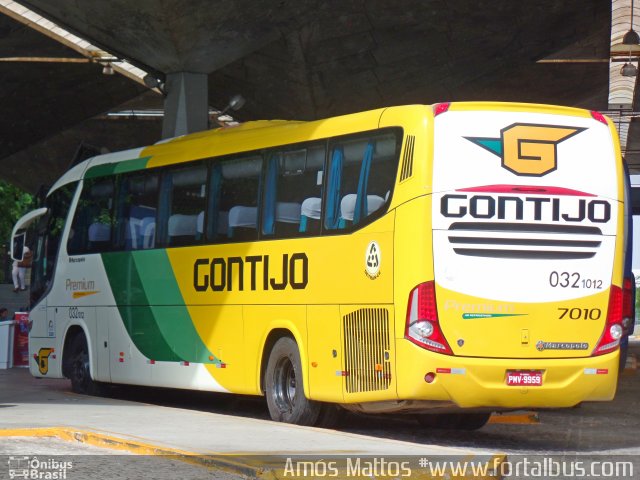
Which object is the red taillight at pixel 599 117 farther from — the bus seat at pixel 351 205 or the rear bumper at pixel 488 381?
the rear bumper at pixel 488 381

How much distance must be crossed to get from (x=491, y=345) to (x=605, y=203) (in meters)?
1.83

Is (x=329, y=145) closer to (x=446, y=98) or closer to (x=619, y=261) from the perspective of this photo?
(x=619, y=261)

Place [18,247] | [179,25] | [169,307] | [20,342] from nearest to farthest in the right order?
[169,307] < [18,247] < [179,25] < [20,342]

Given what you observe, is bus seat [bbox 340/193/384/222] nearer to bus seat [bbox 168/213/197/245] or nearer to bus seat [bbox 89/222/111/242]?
bus seat [bbox 168/213/197/245]

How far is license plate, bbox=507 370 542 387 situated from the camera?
41.8 ft

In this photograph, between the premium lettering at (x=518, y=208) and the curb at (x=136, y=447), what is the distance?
3800 millimetres

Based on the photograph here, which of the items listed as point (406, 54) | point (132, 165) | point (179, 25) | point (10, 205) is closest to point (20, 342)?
point (179, 25)

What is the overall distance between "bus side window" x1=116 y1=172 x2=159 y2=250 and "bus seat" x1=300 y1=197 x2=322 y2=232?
12.1ft

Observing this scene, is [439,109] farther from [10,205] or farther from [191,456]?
[10,205]

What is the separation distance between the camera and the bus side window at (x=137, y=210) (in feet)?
58.7

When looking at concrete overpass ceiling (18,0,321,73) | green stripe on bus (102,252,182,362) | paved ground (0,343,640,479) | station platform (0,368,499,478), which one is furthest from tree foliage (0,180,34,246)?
station platform (0,368,499,478)

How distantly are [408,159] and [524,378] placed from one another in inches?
90.4

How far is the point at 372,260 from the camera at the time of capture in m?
13.3

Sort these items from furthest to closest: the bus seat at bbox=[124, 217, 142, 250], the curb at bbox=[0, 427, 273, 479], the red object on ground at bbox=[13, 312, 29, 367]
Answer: the red object on ground at bbox=[13, 312, 29, 367]
the bus seat at bbox=[124, 217, 142, 250]
the curb at bbox=[0, 427, 273, 479]
